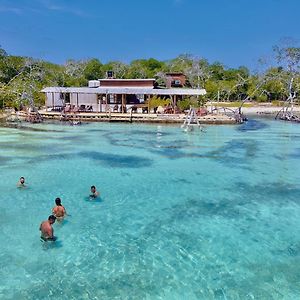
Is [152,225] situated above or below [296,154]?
below

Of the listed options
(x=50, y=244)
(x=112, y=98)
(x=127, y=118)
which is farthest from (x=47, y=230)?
(x=112, y=98)

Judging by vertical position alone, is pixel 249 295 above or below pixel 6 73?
below

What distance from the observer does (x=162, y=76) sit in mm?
90188

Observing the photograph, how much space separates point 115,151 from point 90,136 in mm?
9027

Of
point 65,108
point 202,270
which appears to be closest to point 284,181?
point 202,270

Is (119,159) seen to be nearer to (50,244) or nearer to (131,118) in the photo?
(50,244)

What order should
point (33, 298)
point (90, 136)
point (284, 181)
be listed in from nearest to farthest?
point (33, 298)
point (284, 181)
point (90, 136)

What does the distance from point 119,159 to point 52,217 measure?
1533 centimetres

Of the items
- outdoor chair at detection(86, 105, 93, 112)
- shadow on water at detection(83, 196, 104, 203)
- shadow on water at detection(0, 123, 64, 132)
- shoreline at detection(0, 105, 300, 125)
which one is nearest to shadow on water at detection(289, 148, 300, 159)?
shadow on water at detection(83, 196, 104, 203)

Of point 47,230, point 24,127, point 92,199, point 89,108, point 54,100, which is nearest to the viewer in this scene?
point 47,230

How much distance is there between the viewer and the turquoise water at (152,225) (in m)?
10.9

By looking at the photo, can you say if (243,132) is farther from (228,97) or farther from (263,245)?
(228,97)

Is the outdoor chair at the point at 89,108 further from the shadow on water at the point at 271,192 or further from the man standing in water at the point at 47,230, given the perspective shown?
the man standing in water at the point at 47,230

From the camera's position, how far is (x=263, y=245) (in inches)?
537
